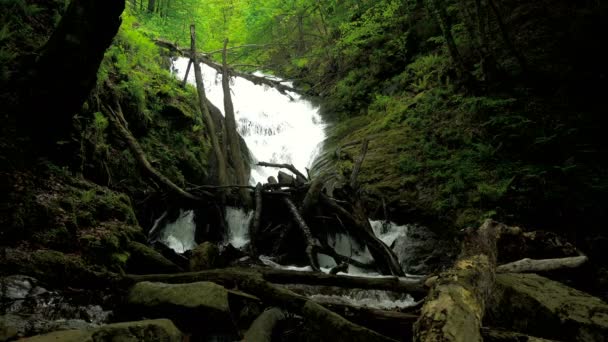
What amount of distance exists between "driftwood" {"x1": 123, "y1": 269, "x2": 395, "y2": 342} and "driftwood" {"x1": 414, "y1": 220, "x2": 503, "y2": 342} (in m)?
0.69

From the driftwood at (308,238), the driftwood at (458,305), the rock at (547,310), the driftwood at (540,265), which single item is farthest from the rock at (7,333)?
the driftwood at (540,265)

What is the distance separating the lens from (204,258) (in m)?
4.88

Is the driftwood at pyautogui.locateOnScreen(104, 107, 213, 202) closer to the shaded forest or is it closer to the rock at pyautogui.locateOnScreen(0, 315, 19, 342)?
the shaded forest

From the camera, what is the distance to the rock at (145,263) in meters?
4.47

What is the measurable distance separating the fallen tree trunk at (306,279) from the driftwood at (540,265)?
3.33 ft

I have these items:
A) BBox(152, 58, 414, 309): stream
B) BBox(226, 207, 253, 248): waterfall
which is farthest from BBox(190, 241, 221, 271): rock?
BBox(226, 207, 253, 248): waterfall

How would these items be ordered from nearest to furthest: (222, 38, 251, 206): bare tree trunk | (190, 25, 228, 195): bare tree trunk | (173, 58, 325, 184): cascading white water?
(190, 25, 228, 195): bare tree trunk → (222, 38, 251, 206): bare tree trunk → (173, 58, 325, 184): cascading white water

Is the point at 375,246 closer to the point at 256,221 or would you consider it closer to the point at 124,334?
the point at 256,221

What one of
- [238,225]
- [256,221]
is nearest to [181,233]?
[238,225]

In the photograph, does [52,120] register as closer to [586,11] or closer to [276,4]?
[586,11]

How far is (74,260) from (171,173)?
5.16 meters

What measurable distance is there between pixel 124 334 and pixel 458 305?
7.06 feet

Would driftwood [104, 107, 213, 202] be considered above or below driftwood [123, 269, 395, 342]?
above

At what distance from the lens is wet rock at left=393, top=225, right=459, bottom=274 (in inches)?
277
